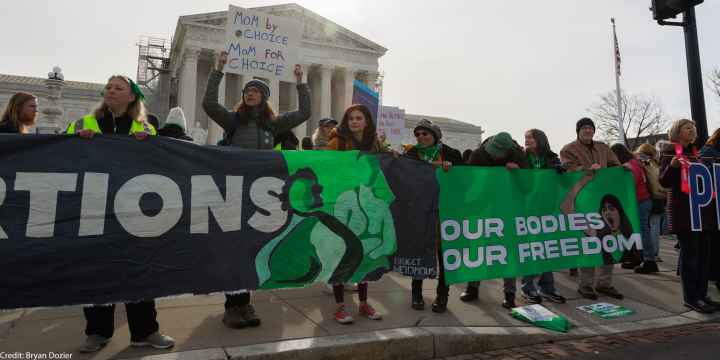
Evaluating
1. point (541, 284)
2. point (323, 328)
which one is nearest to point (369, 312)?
point (323, 328)

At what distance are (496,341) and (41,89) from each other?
43.8m

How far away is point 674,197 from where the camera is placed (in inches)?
181

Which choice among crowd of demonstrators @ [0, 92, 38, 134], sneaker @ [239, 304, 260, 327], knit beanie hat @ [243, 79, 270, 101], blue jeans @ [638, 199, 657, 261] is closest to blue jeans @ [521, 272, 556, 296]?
blue jeans @ [638, 199, 657, 261]

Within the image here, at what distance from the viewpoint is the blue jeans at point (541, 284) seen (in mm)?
4484

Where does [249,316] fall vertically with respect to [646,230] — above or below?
below

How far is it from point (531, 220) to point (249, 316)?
297 centimetres

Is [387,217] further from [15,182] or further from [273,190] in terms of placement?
[15,182]

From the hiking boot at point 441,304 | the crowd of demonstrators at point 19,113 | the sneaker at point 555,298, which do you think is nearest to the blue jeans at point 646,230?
the sneaker at point 555,298

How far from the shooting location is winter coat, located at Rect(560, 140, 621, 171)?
16.3 feet

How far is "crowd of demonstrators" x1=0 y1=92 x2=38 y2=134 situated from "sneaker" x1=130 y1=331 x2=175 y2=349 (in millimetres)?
2108

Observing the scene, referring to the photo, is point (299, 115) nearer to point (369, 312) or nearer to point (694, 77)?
point (369, 312)

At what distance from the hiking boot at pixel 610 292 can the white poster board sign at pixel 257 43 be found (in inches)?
179

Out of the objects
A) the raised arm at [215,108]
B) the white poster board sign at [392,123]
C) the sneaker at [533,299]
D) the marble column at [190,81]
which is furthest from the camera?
the marble column at [190,81]

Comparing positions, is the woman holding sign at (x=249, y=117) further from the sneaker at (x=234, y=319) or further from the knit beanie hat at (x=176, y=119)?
the sneaker at (x=234, y=319)
